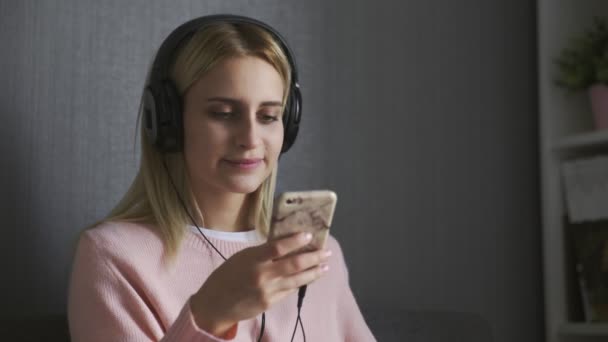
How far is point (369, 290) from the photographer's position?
68.1 inches

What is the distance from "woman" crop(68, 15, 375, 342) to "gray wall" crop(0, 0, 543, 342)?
0.63ft

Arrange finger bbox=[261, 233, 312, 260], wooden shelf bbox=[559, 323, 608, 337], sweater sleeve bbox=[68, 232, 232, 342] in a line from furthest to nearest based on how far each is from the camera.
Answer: wooden shelf bbox=[559, 323, 608, 337]
sweater sleeve bbox=[68, 232, 232, 342]
finger bbox=[261, 233, 312, 260]

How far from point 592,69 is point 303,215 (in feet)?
3.79

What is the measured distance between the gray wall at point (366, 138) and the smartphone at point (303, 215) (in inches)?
23.7

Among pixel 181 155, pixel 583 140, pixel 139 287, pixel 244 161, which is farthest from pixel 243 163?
pixel 583 140

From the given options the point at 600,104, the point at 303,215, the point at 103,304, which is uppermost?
the point at 600,104

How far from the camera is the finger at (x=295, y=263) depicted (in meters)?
0.92

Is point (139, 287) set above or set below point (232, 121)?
below

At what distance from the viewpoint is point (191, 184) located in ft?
4.24

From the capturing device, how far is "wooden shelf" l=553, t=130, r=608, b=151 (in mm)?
1780

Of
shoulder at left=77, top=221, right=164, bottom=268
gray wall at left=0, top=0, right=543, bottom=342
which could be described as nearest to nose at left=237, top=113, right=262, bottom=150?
shoulder at left=77, top=221, right=164, bottom=268

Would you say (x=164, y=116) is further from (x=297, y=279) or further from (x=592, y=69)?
(x=592, y=69)

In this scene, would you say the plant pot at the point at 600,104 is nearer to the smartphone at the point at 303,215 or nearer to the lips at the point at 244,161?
the lips at the point at 244,161

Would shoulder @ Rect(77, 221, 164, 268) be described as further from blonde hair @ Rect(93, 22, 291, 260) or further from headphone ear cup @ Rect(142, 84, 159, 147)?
headphone ear cup @ Rect(142, 84, 159, 147)
